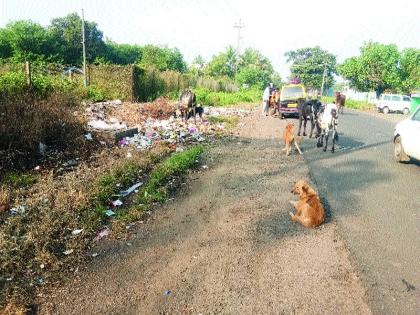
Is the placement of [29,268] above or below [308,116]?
below

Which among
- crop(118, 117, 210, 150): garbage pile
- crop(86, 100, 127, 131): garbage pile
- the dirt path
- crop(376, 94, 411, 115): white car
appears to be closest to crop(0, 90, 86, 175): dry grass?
crop(86, 100, 127, 131): garbage pile

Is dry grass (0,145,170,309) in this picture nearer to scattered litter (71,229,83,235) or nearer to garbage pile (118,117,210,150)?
scattered litter (71,229,83,235)

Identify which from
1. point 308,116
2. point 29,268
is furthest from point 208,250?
point 308,116

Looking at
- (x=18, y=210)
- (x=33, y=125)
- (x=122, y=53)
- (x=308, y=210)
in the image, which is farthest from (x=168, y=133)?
(x=122, y=53)

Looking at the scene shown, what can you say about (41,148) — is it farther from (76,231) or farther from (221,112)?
(221,112)

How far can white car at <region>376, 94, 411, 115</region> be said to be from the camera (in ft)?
114

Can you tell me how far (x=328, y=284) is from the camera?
358cm

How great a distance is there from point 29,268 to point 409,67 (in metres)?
58.1

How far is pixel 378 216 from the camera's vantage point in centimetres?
537

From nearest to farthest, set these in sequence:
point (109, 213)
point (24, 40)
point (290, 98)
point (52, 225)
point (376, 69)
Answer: point (52, 225) → point (109, 213) → point (290, 98) → point (24, 40) → point (376, 69)

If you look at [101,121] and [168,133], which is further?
[168,133]

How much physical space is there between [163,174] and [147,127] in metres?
5.27

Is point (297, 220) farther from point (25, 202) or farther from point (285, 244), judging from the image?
point (25, 202)

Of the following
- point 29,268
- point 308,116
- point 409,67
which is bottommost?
point 29,268
